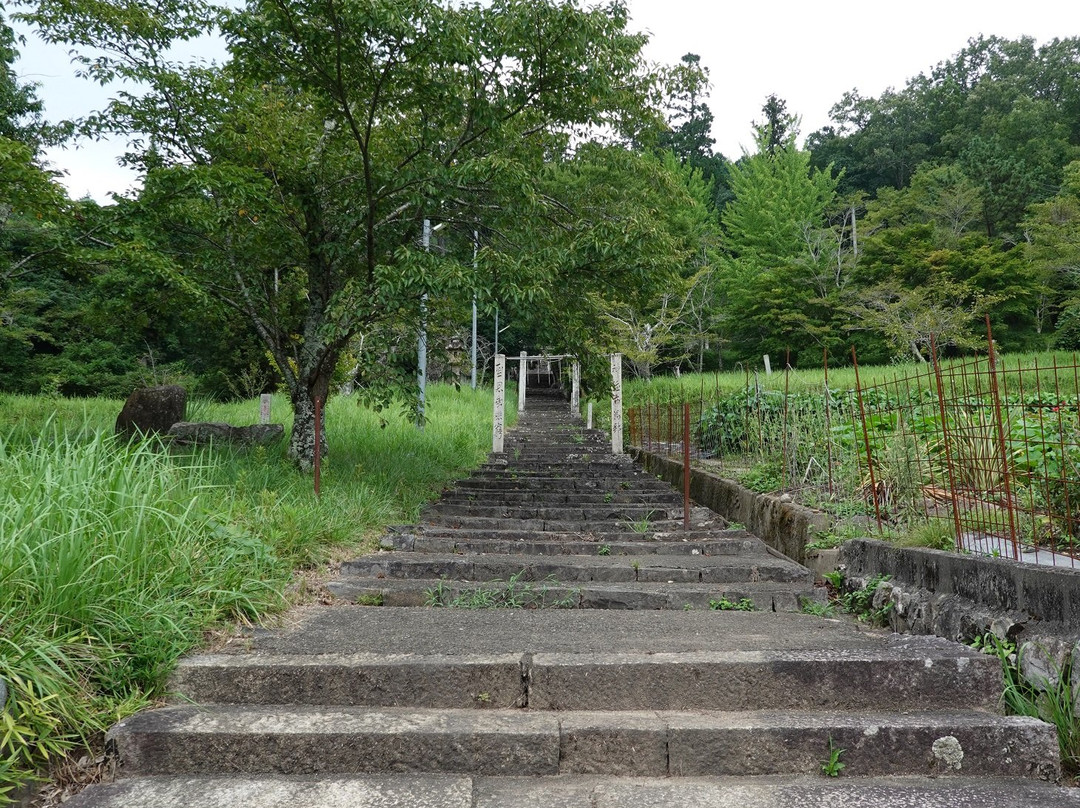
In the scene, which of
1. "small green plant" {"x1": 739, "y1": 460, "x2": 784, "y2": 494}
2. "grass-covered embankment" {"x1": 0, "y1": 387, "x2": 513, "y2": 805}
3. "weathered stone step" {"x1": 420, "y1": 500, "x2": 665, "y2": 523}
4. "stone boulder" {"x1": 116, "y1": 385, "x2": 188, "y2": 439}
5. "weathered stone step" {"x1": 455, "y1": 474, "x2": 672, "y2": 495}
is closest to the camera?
"grass-covered embankment" {"x1": 0, "y1": 387, "x2": 513, "y2": 805}

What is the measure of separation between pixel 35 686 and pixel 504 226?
630cm

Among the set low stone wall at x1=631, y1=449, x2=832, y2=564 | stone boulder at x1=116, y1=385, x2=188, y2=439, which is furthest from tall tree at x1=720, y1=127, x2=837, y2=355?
stone boulder at x1=116, y1=385, x2=188, y2=439

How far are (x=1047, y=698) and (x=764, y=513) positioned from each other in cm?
346

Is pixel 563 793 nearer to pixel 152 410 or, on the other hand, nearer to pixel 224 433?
pixel 224 433

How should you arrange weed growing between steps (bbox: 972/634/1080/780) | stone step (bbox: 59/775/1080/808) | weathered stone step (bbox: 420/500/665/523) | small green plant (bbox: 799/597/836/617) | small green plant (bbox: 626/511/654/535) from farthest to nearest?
weathered stone step (bbox: 420/500/665/523)
small green plant (bbox: 626/511/654/535)
small green plant (bbox: 799/597/836/617)
weed growing between steps (bbox: 972/634/1080/780)
stone step (bbox: 59/775/1080/808)

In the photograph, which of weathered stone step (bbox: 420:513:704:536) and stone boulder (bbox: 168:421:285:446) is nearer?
weathered stone step (bbox: 420:513:704:536)

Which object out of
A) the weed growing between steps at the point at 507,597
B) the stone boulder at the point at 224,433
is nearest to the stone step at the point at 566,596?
the weed growing between steps at the point at 507,597

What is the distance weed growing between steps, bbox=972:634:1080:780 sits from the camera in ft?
8.04

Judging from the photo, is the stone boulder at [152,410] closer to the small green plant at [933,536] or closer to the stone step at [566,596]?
the stone step at [566,596]

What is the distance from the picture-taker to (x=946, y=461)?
419 cm

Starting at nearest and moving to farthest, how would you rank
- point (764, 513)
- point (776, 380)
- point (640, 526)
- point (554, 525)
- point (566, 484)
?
1. point (764, 513)
2. point (640, 526)
3. point (554, 525)
4. point (566, 484)
5. point (776, 380)

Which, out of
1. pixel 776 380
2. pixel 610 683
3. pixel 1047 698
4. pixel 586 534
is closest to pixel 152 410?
pixel 586 534

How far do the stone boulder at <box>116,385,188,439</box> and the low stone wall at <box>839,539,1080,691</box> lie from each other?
1096 cm

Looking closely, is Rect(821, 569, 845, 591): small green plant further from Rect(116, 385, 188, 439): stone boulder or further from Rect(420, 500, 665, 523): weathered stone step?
Rect(116, 385, 188, 439): stone boulder
